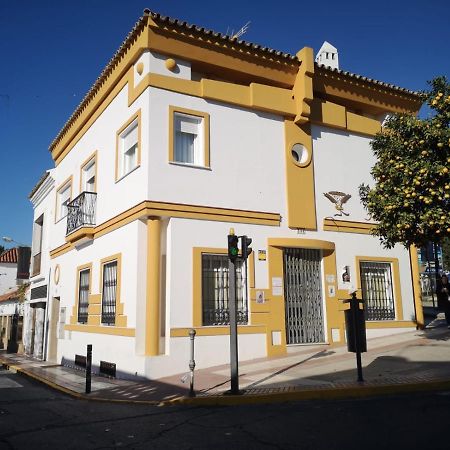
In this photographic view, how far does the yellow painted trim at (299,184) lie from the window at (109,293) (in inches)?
201

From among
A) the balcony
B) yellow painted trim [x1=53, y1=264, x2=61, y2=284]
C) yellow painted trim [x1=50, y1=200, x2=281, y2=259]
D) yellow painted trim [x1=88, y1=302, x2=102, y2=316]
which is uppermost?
the balcony

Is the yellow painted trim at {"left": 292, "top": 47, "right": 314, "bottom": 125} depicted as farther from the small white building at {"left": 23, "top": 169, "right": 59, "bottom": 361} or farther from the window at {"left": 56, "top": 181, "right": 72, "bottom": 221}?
the small white building at {"left": 23, "top": 169, "right": 59, "bottom": 361}

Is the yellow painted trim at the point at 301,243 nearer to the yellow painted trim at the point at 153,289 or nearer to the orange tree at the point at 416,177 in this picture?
the orange tree at the point at 416,177

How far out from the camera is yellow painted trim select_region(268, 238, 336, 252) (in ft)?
43.5

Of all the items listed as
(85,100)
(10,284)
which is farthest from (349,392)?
(10,284)

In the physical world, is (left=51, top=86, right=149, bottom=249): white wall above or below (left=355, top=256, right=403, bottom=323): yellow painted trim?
above

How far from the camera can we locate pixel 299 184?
14.1 metres

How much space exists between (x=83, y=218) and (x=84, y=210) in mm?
261

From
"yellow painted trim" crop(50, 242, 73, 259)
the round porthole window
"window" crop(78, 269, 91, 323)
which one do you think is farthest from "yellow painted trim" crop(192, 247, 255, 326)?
"yellow painted trim" crop(50, 242, 73, 259)

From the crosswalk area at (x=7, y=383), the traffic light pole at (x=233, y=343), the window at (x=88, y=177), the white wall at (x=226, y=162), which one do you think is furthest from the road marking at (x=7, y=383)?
the traffic light pole at (x=233, y=343)

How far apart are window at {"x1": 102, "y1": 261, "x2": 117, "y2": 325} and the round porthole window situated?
6046 mm

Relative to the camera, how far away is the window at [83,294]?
50.8ft

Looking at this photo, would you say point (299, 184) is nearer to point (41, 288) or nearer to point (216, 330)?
point (216, 330)

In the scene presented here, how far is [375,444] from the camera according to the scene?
527 centimetres
